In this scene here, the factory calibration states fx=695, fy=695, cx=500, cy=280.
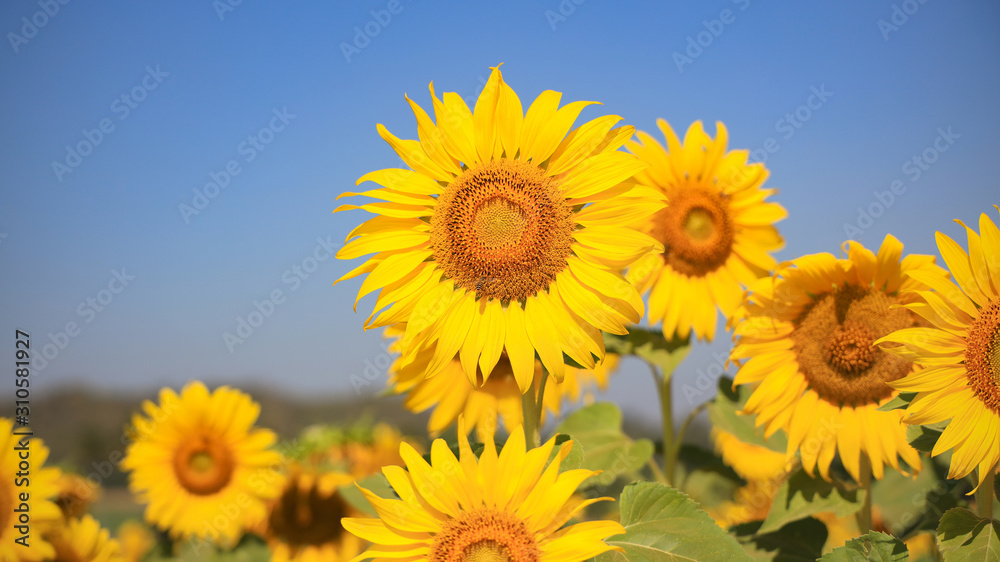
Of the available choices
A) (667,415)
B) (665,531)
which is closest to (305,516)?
(667,415)

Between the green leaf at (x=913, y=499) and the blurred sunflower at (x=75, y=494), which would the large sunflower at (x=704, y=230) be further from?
the blurred sunflower at (x=75, y=494)

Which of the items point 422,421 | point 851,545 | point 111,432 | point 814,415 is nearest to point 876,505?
point 814,415

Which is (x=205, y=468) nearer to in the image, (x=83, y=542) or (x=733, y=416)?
(x=83, y=542)

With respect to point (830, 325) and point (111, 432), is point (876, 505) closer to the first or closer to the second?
point (830, 325)

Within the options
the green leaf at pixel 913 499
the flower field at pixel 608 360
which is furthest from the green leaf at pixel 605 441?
the green leaf at pixel 913 499

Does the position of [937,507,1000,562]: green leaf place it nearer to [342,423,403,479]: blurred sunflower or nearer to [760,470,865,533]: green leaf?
[760,470,865,533]: green leaf

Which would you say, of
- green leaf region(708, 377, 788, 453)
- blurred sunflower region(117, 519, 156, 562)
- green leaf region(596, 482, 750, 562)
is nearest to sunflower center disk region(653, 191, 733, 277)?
green leaf region(708, 377, 788, 453)
